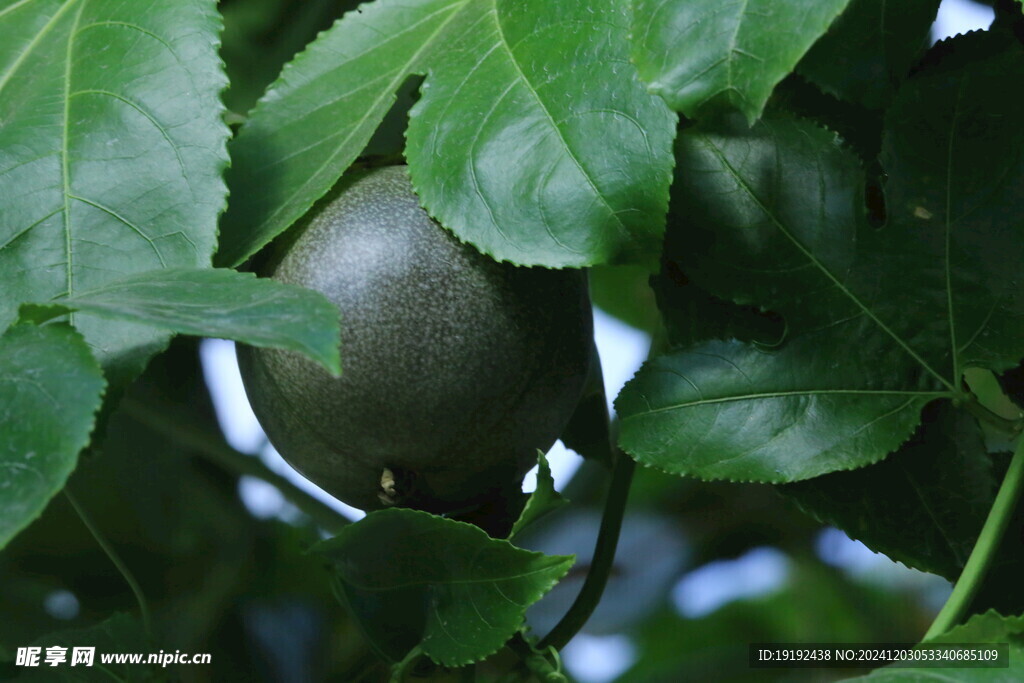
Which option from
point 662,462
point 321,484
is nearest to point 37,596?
point 321,484

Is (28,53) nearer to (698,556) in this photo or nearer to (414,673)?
(414,673)

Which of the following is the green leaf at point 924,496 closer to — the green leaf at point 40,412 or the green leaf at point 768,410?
the green leaf at point 768,410

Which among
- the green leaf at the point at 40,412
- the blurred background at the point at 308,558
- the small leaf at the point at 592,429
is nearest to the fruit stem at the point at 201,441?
the blurred background at the point at 308,558

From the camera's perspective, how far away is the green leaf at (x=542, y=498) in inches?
15.7

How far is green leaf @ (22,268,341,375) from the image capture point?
1.04ft

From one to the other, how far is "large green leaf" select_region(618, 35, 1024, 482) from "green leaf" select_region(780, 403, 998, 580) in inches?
1.0

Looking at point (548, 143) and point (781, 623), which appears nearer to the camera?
point (548, 143)

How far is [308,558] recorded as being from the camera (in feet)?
2.19

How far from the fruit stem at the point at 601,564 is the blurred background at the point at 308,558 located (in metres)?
0.17

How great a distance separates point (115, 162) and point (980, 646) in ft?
1.19

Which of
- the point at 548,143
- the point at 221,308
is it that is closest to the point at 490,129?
the point at 548,143

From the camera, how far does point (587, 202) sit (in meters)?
0.40

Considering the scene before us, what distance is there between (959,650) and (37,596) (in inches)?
21.2

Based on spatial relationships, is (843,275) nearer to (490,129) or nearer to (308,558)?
(490,129)
